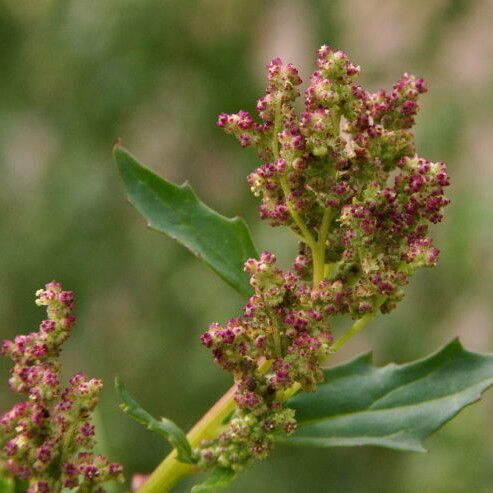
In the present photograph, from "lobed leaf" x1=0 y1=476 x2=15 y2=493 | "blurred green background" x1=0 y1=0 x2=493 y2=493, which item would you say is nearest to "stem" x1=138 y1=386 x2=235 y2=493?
"lobed leaf" x1=0 y1=476 x2=15 y2=493

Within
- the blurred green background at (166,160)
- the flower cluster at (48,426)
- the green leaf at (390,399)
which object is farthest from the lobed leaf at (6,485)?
the blurred green background at (166,160)

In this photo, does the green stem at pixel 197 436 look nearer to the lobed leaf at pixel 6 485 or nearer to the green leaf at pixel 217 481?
the green leaf at pixel 217 481

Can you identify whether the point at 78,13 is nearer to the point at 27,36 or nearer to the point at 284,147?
the point at 27,36

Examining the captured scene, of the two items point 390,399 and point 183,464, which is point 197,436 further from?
point 390,399

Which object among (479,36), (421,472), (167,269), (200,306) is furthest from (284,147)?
(479,36)

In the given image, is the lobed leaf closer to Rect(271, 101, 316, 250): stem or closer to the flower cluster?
the flower cluster

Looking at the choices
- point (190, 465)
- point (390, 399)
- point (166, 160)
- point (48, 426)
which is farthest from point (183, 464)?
point (166, 160)
